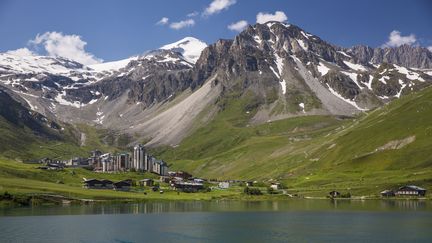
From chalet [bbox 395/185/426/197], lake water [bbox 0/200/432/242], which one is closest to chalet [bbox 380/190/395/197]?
chalet [bbox 395/185/426/197]

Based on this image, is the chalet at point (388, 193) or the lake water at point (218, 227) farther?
the chalet at point (388, 193)

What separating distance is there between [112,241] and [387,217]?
60.3m

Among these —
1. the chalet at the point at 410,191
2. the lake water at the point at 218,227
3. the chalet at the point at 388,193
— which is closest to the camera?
the lake water at the point at 218,227

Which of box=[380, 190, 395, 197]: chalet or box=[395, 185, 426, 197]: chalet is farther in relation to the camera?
box=[380, 190, 395, 197]: chalet

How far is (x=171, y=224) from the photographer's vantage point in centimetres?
11175

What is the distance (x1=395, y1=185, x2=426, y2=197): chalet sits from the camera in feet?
624

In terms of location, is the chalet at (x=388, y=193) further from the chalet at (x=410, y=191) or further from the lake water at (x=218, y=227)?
the lake water at (x=218, y=227)

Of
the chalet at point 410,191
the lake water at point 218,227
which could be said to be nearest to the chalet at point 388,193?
the chalet at point 410,191

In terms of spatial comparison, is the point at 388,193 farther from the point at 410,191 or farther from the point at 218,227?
the point at 218,227

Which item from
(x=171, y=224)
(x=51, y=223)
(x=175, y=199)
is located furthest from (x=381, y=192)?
(x=51, y=223)

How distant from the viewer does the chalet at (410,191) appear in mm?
190250

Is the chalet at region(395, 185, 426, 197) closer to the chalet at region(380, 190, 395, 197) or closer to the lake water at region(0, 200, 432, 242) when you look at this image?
the chalet at region(380, 190, 395, 197)

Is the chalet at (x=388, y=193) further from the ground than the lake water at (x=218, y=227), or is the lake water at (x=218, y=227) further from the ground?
the chalet at (x=388, y=193)

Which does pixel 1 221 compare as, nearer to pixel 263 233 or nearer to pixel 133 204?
pixel 263 233
